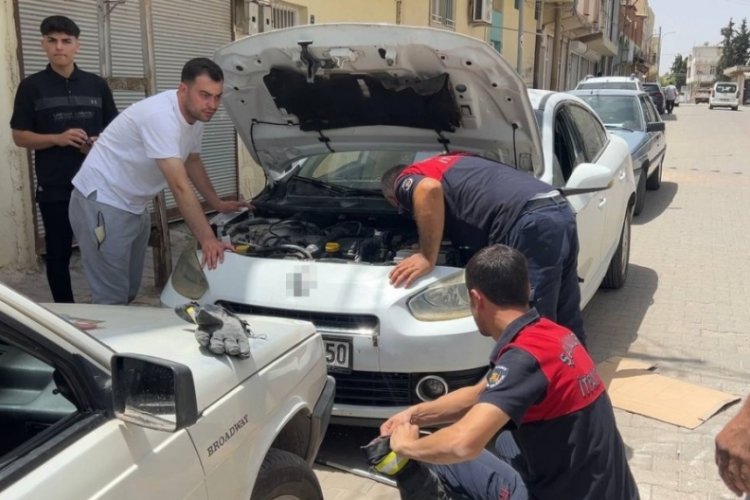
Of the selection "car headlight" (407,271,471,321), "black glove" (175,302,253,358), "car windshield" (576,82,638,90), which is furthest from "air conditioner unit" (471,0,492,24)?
"black glove" (175,302,253,358)

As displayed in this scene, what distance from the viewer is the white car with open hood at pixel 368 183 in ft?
10.7

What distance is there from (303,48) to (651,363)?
287cm

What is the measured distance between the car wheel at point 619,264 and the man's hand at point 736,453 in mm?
4171

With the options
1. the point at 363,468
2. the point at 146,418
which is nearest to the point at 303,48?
the point at 363,468

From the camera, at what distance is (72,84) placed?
416cm

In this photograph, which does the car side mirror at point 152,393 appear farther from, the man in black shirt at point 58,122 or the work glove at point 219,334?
the man in black shirt at point 58,122

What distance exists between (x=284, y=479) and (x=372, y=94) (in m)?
2.63

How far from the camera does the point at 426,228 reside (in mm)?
3338

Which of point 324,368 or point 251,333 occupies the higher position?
point 251,333

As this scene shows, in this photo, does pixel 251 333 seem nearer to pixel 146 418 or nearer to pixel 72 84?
pixel 146 418

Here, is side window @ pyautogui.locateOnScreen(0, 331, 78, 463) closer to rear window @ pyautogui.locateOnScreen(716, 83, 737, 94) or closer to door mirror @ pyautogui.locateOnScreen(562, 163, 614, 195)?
door mirror @ pyautogui.locateOnScreen(562, 163, 614, 195)

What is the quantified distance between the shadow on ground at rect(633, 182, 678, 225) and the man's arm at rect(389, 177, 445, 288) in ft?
21.8

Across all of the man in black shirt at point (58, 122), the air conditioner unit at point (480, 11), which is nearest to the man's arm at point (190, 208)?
the man in black shirt at point (58, 122)

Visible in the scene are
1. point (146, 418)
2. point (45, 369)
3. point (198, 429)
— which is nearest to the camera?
point (146, 418)
